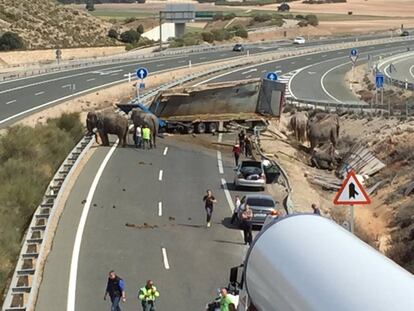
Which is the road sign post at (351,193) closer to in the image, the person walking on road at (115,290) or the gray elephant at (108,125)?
the person walking on road at (115,290)

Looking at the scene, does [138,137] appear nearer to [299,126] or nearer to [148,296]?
[299,126]

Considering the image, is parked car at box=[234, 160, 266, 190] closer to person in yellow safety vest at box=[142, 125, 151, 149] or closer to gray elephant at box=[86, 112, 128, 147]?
person in yellow safety vest at box=[142, 125, 151, 149]

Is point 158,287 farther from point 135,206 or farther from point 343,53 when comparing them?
point 343,53

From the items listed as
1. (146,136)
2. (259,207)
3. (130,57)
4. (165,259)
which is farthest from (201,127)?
(130,57)

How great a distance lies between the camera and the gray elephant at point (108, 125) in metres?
39.2

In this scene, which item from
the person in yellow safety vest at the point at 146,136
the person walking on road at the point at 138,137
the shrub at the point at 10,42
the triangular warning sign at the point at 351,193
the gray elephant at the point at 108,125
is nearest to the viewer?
the triangular warning sign at the point at 351,193

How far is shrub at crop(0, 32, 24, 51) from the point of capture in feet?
308

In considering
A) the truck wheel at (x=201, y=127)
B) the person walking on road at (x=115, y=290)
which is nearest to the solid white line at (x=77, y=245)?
the person walking on road at (x=115, y=290)

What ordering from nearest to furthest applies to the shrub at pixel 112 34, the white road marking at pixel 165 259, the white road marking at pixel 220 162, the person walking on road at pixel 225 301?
the person walking on road at pixel 225 301 < the white road marking at pixel 165 259 < the white road marking at pixel 220 162 < the shrub at pixel 112 34

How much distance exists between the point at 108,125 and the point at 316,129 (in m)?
12.3

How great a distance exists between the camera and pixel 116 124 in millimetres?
39438

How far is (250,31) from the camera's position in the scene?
133875mm

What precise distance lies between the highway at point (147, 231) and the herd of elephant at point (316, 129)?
5.94 meters

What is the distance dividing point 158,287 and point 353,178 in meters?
6.98
